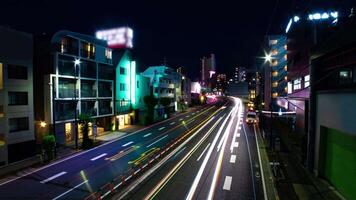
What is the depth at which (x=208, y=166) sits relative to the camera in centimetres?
2048

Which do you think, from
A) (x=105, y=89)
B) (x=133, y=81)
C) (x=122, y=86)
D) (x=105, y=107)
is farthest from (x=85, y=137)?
(x=133, y=81)

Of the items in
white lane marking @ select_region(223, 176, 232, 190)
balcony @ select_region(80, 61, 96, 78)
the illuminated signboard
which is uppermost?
the illuminated signboard

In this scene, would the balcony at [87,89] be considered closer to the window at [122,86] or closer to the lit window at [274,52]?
the window at [122,86]

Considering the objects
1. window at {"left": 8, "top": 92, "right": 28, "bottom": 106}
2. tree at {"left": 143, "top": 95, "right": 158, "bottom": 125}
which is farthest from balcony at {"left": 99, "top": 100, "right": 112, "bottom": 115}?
window at {"left": 8, "top": 92, "right": 28, "bottom": 106}

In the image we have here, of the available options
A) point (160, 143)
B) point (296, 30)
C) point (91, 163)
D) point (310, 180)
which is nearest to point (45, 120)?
point (91, 163)

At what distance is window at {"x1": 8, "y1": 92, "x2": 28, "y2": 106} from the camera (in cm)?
2281

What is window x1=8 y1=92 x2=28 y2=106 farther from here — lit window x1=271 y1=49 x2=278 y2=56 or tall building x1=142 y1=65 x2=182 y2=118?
lit window x1=271 y1=49 x2=278 y2=56

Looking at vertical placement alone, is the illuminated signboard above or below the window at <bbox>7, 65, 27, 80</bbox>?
above

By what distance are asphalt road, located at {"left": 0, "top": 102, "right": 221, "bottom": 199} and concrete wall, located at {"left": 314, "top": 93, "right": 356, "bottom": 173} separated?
50.0ft

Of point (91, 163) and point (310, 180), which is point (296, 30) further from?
point (91, 163)

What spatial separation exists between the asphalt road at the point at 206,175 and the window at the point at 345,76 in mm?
8576

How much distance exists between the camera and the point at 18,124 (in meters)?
23.3

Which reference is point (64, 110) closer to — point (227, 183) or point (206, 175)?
point (206, 175)

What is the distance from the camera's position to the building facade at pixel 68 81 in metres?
28.2
